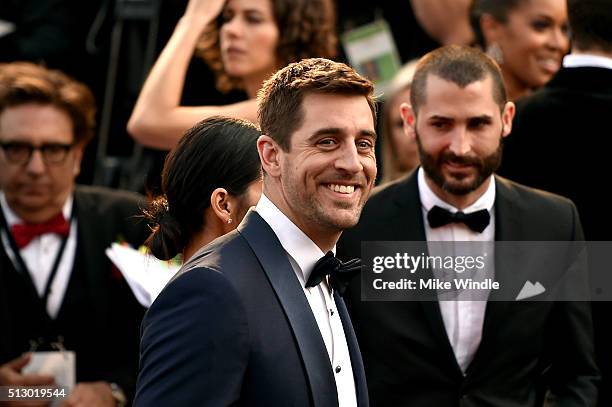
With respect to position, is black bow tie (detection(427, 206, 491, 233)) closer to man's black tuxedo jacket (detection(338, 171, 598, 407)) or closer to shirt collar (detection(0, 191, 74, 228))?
man's black tuxedo jacket (detection(338, 171, 598, 407))

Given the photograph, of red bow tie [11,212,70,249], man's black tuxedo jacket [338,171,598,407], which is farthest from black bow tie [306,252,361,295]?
red bow tie [11,212,70,249]

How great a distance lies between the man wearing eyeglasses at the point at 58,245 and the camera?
487 cm

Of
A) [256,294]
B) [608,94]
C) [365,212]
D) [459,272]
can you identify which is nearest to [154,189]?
[365,212]

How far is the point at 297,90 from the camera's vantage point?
2.87 m

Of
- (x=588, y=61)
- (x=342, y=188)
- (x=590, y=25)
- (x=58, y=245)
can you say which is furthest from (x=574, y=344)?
(x=58, y=245)

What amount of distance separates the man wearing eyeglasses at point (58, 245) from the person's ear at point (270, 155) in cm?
210

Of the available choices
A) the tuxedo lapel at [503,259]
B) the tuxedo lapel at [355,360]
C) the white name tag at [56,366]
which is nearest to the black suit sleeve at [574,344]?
the tuxedo lapel at [503,259]

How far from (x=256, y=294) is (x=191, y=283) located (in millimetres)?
165

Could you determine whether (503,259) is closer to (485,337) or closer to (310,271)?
(485,337)

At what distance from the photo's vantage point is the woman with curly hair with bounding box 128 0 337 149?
15.5 ft

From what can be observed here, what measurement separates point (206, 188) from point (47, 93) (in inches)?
85.5

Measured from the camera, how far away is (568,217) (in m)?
4.12

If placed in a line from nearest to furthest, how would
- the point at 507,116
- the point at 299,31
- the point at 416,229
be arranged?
the point at 416,229 < the point at 507,116 < the point at 299,31

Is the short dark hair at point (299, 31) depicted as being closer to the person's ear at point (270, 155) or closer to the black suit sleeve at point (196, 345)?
the person's ear at point (270, 155)
